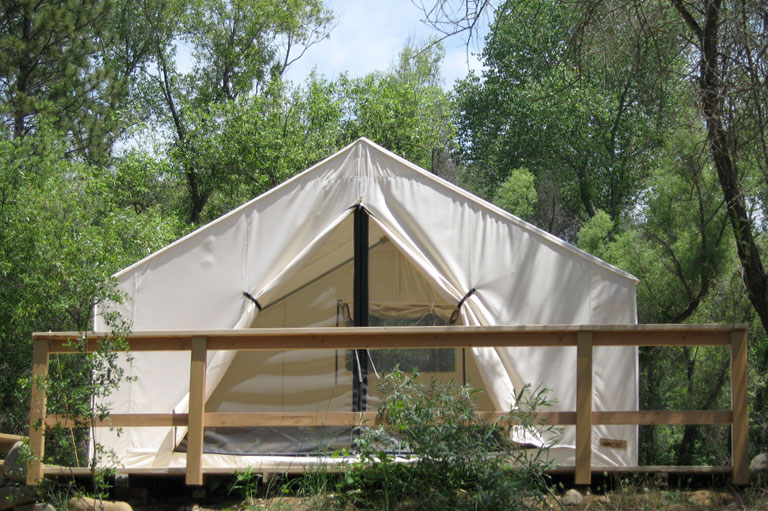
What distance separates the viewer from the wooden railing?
387 cm

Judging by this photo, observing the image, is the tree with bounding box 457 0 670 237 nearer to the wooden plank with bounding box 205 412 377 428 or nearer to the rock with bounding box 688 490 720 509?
the rock with bounding box 688 490 720 509

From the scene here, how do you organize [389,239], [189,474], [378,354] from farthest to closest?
[389,239] < [378,354] < [189,474]

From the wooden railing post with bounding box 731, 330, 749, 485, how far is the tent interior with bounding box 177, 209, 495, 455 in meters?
1.72

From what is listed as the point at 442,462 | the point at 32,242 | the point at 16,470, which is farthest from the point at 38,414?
the point at 32,242

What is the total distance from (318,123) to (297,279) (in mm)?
10404

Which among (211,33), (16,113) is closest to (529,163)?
(211,33)

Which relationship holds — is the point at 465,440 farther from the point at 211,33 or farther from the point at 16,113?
the point at 211,33

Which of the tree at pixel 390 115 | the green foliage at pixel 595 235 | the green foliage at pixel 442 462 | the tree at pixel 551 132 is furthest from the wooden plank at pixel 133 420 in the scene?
the tree at pixel 551 132

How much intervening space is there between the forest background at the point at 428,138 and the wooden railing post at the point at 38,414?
103 mm

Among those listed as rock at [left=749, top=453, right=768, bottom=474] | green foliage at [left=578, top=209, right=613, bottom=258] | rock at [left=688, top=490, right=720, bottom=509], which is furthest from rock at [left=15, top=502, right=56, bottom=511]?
green foliage at [left=578, top=209, right=613, bottom=258]

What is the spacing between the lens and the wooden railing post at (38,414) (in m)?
3.99

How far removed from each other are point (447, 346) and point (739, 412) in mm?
1510

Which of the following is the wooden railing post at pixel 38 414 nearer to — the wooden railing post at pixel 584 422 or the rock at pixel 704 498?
the wooden railing post at pixel 584 422

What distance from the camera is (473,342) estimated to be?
13.0 ft
